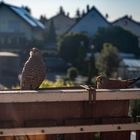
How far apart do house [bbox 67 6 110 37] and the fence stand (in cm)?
4194

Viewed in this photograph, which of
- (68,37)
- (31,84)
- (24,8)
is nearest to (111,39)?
(68,37)

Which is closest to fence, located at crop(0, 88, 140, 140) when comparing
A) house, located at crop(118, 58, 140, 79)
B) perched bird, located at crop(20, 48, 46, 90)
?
perched bird, located at crop(20, 48, 46, 90)

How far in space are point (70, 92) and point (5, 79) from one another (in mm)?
19998

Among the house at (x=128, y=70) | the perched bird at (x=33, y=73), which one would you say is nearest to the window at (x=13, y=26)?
the house at (x=128, y=70)

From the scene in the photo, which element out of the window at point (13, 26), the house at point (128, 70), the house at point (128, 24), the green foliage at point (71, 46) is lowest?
the house at point (128, 70)

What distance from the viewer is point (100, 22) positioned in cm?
4488

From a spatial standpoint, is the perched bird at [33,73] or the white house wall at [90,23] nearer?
the perched bird at [33,73]

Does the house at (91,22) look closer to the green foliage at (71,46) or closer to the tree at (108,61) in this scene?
the green foliage at (71,46)

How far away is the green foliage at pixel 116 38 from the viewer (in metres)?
37.6

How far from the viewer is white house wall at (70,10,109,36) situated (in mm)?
44719

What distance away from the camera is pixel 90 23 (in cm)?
4488

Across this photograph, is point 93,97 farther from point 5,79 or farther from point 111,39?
point 111,39

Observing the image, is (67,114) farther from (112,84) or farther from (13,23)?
(13,23)

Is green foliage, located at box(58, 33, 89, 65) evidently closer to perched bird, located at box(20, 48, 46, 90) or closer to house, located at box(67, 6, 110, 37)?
house, located at box(67, 6, 110, 37)
